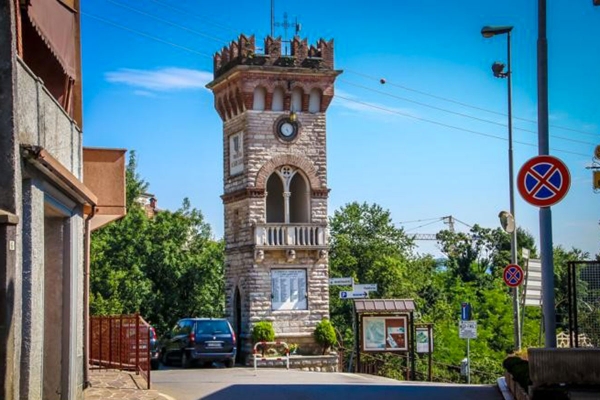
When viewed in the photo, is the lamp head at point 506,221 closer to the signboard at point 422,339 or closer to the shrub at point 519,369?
the signboard at point 422,339

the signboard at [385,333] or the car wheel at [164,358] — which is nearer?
the car wheel at [164,358]

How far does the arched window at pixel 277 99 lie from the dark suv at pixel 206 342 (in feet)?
40.8

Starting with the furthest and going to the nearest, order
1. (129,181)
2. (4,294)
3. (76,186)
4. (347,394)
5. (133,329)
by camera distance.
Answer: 1. (129,181)
2. (133,329)
3. (347,394)
4. (76,186)
5. (4,294)

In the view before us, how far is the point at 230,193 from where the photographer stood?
158 feet

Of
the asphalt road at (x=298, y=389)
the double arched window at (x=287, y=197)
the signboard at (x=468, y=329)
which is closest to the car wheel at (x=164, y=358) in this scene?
the double arched window at (x=287, y=197)

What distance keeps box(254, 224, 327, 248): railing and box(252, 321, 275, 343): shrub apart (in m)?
3.26

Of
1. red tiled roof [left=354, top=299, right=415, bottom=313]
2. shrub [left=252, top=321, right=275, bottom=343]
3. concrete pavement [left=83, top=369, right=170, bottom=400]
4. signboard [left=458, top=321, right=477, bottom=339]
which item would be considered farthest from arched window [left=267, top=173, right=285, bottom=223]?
concrete pavement [left=83, top=369, right=170, bottom=400]

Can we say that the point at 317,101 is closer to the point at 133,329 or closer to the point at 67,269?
the point at 133,329

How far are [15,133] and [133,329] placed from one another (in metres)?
14.2

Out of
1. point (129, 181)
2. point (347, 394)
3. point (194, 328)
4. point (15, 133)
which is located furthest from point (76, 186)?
point (129, 181)

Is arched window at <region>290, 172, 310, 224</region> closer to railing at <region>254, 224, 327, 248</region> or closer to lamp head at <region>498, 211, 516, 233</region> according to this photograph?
railing at <region>254, 224, 327, 248</region>

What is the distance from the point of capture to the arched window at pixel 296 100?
1857 inches

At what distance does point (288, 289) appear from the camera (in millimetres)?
46312

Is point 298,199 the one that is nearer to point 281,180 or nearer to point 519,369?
point 281,180
